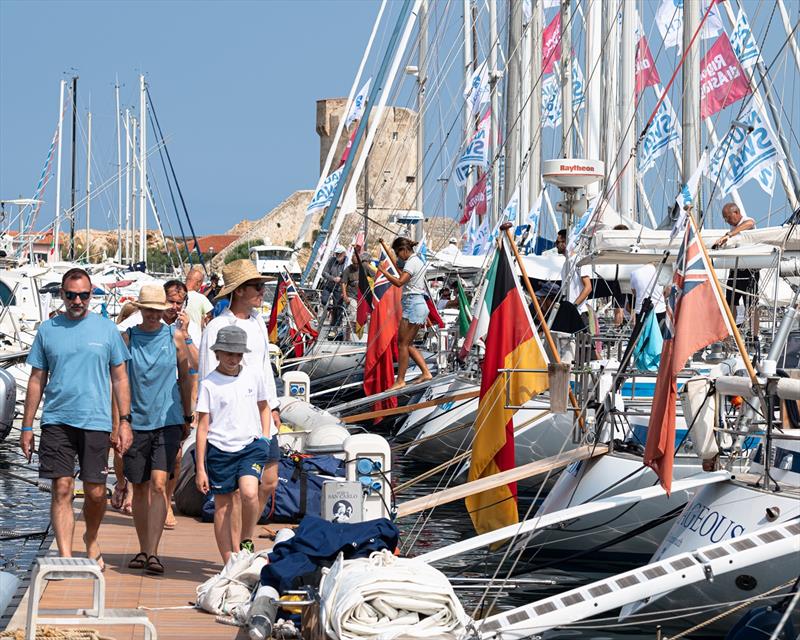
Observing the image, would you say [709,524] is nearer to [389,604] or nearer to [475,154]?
[389,604]

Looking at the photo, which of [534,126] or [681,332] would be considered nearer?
[681,332]

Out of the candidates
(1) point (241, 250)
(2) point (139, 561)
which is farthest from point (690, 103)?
(1) point (241, 250)

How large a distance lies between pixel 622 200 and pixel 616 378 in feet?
37.5

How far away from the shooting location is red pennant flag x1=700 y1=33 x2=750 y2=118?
18141 mm

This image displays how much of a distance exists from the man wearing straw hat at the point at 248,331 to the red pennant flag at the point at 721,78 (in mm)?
10707

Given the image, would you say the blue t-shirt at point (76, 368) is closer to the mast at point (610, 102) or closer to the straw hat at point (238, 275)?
the straw hat at point (238, 275)

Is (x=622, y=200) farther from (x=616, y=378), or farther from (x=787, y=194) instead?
(x=616, y=378)

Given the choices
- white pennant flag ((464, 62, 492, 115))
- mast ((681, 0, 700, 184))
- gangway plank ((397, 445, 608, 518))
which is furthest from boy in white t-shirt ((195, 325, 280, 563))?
white pennant flag ((464, 62, 492, 115))

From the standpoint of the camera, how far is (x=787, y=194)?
776 inches

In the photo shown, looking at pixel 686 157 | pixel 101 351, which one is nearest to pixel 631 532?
pixel 101 351

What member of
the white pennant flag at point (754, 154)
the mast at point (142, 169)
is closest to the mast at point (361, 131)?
the white pennant flag at point (754, 154)

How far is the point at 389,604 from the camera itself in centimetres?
652

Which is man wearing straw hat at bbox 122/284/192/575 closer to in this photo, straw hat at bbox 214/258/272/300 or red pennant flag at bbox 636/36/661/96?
straw hat at bbox 214/258/272/300

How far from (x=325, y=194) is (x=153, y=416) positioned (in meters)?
14.5
